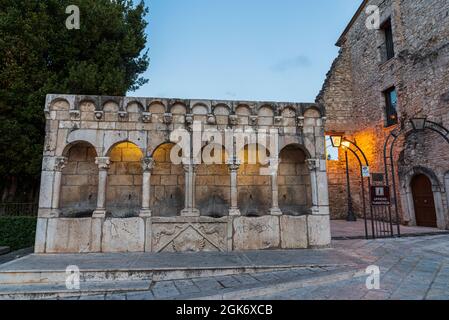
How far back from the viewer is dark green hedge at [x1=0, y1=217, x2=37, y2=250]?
8.15 meters

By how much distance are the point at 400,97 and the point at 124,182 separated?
41.8 feet

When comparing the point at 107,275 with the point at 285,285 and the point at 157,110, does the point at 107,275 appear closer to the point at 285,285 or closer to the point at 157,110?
the point at 285,285

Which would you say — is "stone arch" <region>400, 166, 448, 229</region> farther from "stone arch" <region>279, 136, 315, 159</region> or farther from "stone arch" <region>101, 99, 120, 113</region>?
"stone arch" <region>101, 99, 120, 113</region>

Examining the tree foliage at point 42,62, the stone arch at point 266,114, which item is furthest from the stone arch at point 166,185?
the tree foliage at point 42,62

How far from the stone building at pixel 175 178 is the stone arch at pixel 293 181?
0.03 m

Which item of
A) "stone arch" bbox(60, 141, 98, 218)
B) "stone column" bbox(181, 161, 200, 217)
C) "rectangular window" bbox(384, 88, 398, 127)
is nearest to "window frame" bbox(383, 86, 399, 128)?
"rectangular window" bbox(384, 88, 398, 127)

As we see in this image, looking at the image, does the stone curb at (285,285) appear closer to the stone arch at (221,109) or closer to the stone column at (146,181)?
the stone column at (146,181)

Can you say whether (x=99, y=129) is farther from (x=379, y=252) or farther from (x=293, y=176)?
(x=379, y=252)

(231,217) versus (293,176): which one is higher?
(293,176)

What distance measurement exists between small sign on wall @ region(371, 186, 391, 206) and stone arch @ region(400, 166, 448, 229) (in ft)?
14.6

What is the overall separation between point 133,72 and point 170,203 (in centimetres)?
863

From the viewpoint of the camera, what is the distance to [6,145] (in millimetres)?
9023

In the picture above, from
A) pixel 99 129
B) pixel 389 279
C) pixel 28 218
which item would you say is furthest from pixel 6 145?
pixel 389 279

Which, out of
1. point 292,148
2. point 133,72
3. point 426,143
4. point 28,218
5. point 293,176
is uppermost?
point 133,72
